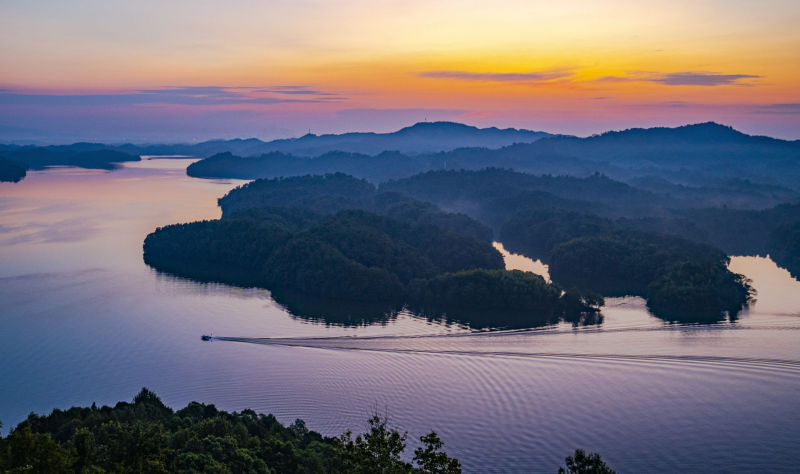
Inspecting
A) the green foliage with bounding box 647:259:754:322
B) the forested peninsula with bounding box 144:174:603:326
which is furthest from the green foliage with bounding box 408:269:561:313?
the green foliage with bounding box 647:259:754:322

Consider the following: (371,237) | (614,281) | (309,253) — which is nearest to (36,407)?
(309,253)

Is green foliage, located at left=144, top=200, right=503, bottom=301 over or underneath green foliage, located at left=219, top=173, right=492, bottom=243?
underneath

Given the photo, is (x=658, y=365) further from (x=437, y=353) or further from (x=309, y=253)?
(x=309, y=253)

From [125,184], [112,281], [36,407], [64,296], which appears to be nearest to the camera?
[36,407]

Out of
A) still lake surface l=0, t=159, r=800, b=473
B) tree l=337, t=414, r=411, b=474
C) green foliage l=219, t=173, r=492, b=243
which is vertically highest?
green foliage l=219, t=173, r=492, b=243

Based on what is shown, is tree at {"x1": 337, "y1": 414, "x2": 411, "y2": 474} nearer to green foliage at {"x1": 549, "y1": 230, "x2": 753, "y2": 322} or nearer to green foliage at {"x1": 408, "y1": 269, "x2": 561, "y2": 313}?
green foliage at {"x1": 408, "y1": 269, "x2": 561, "y2": 313}

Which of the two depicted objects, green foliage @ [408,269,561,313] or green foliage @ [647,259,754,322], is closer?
green foliage @ [647,259,754,322]
